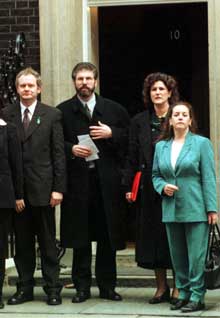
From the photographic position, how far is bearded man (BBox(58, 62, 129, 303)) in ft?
34.1

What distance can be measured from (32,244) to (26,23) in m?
3.29

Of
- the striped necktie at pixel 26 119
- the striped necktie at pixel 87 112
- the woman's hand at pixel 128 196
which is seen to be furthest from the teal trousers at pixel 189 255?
the striped necktie at pixel 26 119

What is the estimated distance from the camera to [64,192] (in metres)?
10.3

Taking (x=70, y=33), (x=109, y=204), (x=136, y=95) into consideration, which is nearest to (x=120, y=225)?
(x=109, y=204)

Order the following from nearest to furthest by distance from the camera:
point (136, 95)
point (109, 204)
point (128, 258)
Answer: point (109, 204) → point (128, 258) → point (136, 95)

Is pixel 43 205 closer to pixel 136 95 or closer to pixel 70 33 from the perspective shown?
pixel 70 33

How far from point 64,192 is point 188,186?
1.22 meters

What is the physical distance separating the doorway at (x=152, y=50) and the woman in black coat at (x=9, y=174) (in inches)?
178

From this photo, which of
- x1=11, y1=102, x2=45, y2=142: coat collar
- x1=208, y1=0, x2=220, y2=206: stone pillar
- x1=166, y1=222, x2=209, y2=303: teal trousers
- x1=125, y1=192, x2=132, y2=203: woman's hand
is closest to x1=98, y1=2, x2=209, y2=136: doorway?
x1=208, y1=0, x2=220, y2=206: stone pillar

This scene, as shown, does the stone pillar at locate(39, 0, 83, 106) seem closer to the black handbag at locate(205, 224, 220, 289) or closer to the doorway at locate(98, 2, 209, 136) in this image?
the doorway at locate(98, 2, 209, 136)

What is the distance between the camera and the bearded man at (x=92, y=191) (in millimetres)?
10391

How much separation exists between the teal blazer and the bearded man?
722 mm

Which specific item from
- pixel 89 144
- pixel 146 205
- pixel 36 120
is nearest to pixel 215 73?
pixel 89 144

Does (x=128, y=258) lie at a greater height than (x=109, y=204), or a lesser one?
lesser
